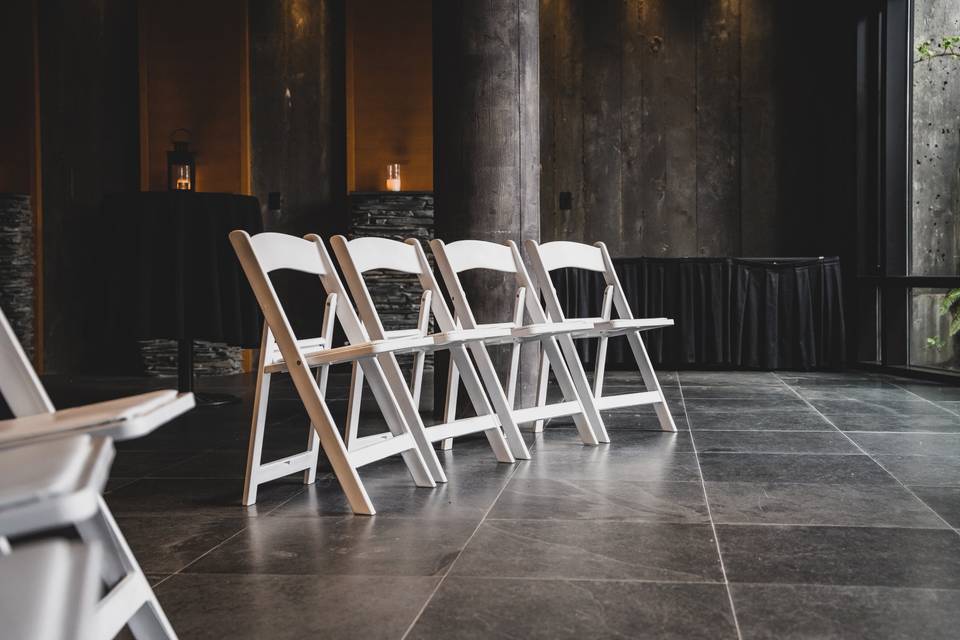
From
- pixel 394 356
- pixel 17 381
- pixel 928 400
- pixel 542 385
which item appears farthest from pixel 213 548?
pixel 928 400

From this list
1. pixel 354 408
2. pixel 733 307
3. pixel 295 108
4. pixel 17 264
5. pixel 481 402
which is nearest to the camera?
pixel 354 408

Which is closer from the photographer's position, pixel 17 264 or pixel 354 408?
pixel 354 408

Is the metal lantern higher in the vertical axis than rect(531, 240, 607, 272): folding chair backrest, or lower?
higher

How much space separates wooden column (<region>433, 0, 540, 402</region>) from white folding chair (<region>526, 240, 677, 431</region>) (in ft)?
1.23

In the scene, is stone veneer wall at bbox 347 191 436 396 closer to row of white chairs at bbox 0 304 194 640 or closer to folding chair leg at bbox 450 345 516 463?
folding chair leg at bbox 450 345 516 463

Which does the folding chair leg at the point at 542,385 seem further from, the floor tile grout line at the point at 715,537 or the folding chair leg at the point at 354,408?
the folding chair leg at the point at 354,408

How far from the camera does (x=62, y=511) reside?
0.72m

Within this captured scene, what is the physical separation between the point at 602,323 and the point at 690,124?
5.09m

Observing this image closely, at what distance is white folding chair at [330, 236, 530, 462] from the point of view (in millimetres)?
3143

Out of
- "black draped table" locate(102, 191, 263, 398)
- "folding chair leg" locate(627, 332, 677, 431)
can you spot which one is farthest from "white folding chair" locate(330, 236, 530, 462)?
"black draped table" locate(102, 191, 263, 398)

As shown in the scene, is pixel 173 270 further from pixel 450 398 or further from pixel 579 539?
pixel 579 539

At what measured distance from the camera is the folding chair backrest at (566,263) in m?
4.01

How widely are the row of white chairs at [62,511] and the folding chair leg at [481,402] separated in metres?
2.20

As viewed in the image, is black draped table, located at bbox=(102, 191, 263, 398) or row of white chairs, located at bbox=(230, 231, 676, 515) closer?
row of white chairs, located at bbox=(230, 231, 676, 515)
